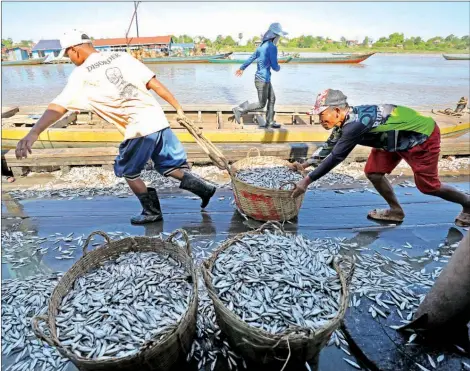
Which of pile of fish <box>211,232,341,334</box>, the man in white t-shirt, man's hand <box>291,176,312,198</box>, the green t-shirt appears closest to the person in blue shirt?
the man in white t-shirt

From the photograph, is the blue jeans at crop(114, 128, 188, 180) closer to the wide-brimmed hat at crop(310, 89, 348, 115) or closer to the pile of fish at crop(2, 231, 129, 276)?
the pile of fish at crop(2, 231, 129, 276)

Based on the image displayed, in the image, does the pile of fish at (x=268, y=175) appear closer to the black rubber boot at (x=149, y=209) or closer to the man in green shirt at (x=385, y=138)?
the man in green shirt at (x=385, y=138)

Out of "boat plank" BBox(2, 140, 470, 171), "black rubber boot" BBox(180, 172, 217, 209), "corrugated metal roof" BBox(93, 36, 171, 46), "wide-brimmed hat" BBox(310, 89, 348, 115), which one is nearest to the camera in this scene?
"wide-brimmed hat" BBox(310, 89, 348, 115)

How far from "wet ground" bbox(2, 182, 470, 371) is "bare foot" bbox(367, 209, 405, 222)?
91mm

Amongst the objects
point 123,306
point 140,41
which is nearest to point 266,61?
point 123,306

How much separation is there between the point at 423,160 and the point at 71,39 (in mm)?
3713

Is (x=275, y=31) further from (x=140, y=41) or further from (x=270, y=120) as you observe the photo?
(x=140, y=41)

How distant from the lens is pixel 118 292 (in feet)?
6.97

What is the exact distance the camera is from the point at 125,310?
1.97 meters

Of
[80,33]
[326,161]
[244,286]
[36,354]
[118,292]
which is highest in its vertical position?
[80,33]

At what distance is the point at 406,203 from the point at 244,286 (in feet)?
10.8

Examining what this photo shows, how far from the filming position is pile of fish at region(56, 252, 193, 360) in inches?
71.0

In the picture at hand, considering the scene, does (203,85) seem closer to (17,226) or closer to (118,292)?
(17,226)

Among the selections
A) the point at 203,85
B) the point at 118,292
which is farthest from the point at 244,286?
the point at 203,85
